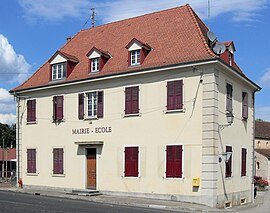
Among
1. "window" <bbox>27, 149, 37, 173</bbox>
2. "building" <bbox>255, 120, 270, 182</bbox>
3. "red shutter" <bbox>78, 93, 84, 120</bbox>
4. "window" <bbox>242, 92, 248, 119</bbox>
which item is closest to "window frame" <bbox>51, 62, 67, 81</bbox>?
"red shutter" <bbox>78, 93, 84, 120</bbox>

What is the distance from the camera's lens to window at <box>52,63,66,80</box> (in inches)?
1107

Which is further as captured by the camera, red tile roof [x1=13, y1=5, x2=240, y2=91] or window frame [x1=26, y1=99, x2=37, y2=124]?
window frame [x1=26, y1=99, x2=37, y2=124]

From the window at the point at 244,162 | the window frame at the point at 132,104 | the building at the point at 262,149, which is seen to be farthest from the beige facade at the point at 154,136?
the building at the point at 262,149

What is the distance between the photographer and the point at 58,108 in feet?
91.2

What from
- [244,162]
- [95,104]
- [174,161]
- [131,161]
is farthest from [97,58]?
[244,162]

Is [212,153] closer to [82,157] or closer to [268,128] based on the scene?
[82,157]

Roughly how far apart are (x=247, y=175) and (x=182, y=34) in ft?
30.1

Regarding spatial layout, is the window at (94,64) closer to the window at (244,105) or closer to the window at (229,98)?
the window at (229,98)

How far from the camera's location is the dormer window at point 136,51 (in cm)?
2441

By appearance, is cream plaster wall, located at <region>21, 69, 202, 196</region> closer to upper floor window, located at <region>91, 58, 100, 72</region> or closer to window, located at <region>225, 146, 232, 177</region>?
upper floor window, located at <region>91, 58, 100, 72</region>

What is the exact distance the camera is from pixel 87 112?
86.5 ft

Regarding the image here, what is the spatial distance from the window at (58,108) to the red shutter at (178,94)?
324 inches

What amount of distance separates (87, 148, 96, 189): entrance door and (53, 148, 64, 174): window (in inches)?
81.7

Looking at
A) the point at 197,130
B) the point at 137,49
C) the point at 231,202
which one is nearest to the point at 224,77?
the point at 197,130
